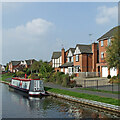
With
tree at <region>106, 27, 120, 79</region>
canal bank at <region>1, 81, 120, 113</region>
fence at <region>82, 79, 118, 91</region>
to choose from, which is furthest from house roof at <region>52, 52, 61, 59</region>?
tree at <region>106, 27, 120, 79</region>

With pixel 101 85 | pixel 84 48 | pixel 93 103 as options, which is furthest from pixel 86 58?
pixel 93 103

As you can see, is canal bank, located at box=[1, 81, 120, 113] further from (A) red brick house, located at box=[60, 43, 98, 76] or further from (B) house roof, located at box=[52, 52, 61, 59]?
(B) house roof, located at box=[52, 52, 61, 59]

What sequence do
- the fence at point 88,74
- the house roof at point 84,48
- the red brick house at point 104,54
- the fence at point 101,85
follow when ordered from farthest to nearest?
the house roof at point 84,48 < the fence at point 88,74 < the red brick house at point 104,54 < the fence at point 101,85

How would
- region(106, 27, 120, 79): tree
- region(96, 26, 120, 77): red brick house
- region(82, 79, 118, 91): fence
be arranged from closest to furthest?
1. region(106, 27, 120, 79): tree
2. region(82, 79, 118, 91): fence
3. region(96, 26, 120, 77): red brick house

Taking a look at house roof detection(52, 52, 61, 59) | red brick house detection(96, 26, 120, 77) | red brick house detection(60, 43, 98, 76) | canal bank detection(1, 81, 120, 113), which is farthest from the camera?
house roof detection(52, 52, 61, 59)

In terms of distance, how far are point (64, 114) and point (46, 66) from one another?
30.2 meters

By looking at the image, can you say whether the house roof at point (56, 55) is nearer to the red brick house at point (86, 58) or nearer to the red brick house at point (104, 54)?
the red brick house at point (86, 58)

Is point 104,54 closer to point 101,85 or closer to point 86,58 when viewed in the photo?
point 86,58

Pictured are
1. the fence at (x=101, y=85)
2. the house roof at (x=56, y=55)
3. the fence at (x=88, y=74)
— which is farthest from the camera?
the house roof at (x=56, y=55)

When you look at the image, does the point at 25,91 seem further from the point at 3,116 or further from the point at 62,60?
the point at 62,60

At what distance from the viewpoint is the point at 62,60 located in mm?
67625

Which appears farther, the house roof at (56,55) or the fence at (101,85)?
the house roof at (56,55)

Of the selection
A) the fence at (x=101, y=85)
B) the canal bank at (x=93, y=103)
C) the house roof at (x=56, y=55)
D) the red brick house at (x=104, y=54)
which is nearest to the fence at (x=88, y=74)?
the red brick house at (x=104, y=54)

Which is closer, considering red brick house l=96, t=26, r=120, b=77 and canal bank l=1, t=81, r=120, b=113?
canal bank l=1, t=81, r=120, b=113
